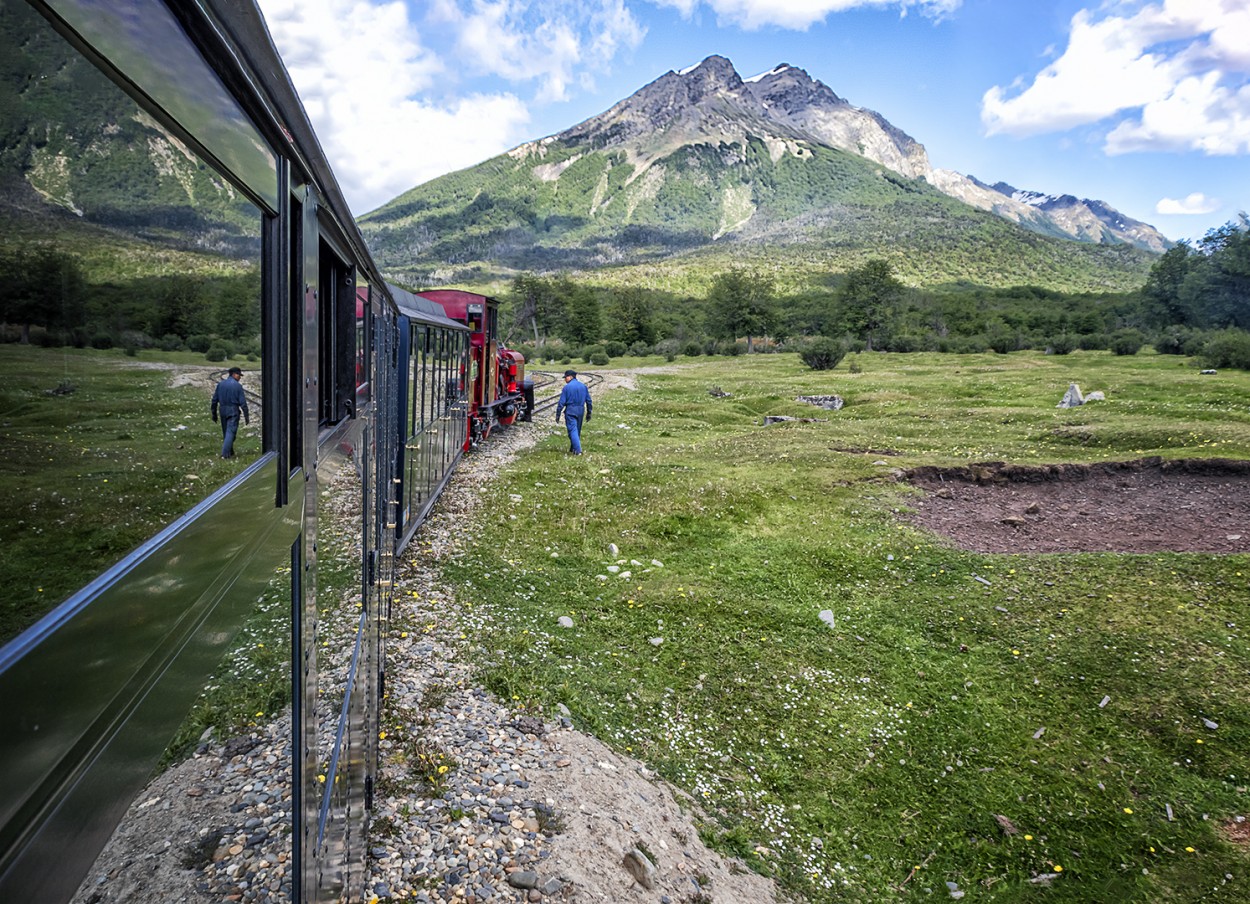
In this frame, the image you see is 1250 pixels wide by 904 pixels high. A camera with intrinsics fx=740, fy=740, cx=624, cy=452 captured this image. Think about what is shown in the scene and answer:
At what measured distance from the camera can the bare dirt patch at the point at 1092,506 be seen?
9852 mm

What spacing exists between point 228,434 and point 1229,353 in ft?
136

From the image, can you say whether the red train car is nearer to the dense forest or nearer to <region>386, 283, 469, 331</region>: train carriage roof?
<region>386, 283, 469, 331</region>: train carriage roof

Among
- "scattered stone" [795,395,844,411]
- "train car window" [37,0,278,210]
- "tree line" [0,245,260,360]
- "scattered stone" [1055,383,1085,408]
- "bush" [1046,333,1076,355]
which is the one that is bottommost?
"scattered stone" [795,395,844,411]

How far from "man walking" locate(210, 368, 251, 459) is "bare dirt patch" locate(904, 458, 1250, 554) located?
977 centimetres

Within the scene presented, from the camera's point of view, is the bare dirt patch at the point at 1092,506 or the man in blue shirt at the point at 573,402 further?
the man in blue shirt at the point at 573,402

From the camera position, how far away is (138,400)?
1093 millimetres

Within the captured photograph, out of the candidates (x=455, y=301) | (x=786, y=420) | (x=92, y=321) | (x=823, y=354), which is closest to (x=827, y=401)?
(x=786, y=420)

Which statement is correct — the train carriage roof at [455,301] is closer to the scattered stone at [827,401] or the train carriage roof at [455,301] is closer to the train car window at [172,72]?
the scattered stone at [827,401]

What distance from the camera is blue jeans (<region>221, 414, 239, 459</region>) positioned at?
1.45 metres

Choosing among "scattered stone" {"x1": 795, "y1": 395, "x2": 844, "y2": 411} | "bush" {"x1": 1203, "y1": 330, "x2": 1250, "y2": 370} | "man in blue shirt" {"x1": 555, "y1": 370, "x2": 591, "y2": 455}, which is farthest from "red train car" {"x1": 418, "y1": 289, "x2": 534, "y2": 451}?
"bush" {"x1": 1203, "y1": 330, "x2": 1250, "y2": 370}

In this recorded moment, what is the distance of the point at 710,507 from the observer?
11273 mm

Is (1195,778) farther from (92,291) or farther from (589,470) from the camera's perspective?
(589,470)

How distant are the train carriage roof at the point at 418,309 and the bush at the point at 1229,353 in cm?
3550

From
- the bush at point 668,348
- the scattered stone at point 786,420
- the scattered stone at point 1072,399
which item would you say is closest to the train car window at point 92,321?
the scattered stone at point 786,420
